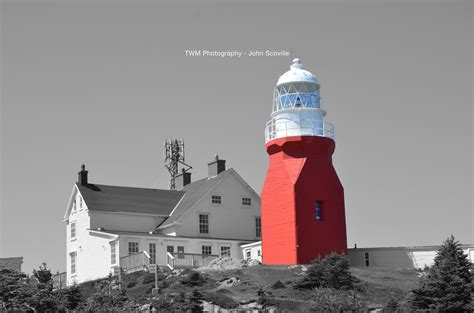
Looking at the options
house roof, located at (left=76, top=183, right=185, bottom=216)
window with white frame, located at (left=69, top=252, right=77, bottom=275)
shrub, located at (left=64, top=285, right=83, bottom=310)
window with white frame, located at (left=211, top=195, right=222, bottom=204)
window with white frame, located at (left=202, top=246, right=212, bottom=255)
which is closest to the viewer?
shrub, located at (left=64, top=285, right=83, bottom=310)

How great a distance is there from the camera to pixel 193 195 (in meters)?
59.9

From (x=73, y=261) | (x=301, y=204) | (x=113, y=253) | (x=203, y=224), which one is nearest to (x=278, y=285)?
(x=301, y=204)

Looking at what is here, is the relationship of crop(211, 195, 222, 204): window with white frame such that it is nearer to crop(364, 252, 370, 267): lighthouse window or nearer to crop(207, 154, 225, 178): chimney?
crop(207, 154, 225, 178): chimney

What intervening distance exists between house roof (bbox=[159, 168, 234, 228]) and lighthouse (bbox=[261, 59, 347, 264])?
655 centimetres

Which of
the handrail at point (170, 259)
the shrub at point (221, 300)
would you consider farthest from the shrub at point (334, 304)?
the handrail at point (170, 259)


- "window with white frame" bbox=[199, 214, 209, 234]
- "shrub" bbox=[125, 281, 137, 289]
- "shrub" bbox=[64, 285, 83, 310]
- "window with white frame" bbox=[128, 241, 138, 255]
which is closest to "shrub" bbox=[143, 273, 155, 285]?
"shrub" bbox=[125, 281, 137, 289]

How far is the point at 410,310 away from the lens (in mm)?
36906

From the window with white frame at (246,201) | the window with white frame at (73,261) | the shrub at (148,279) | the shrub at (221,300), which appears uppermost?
the window with white frame at (246,201)

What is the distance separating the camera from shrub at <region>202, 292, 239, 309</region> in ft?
135

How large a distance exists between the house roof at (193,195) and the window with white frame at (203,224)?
944mm

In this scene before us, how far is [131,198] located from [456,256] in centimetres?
2547

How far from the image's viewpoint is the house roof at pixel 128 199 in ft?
190

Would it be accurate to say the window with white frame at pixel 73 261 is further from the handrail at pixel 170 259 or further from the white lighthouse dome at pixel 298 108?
the white lighthouse dome at pixel 298 108

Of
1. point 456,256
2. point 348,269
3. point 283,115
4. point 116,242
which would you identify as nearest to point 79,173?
point 116,242
